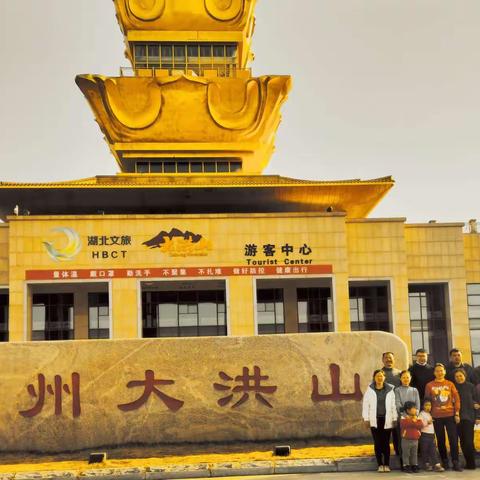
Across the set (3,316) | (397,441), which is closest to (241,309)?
(3,316)

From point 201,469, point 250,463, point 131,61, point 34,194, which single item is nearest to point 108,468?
point 201,469

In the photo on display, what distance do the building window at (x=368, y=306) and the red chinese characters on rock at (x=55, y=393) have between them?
25.9 m

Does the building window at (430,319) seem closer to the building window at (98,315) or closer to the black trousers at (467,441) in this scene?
the building window at (98,315)

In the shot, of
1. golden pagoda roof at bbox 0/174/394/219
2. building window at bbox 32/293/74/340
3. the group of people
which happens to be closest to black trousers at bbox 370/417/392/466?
the group of people

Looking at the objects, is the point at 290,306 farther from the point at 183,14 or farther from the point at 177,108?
the point at 183,14

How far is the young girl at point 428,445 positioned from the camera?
421 inches

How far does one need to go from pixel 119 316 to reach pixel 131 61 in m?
17.7

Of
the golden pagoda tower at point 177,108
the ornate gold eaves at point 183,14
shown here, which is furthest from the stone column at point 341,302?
the ornate gold eaves at point 183,14

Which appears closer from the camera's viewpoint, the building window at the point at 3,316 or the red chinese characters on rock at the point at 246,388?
the red chinese characters on rock at the point at 246,388

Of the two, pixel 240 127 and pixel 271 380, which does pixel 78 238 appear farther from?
pixel 271 380

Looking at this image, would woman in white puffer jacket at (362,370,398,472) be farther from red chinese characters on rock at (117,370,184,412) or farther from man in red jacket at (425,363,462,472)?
red chinese characters on rock at (117,370,184,412)

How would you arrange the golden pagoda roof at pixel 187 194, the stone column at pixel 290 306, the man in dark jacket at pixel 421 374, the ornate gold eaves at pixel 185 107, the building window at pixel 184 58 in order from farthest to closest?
the building window at pixel 184 58 → the ornate gold eaves at pixel 185 107 → the stone column at pixel 290 306 → the golden pagoda roof at pixel 187 194 → the man in dark jacket at pixel 421 374

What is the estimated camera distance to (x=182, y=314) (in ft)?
121

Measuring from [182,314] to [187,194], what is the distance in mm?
6366
